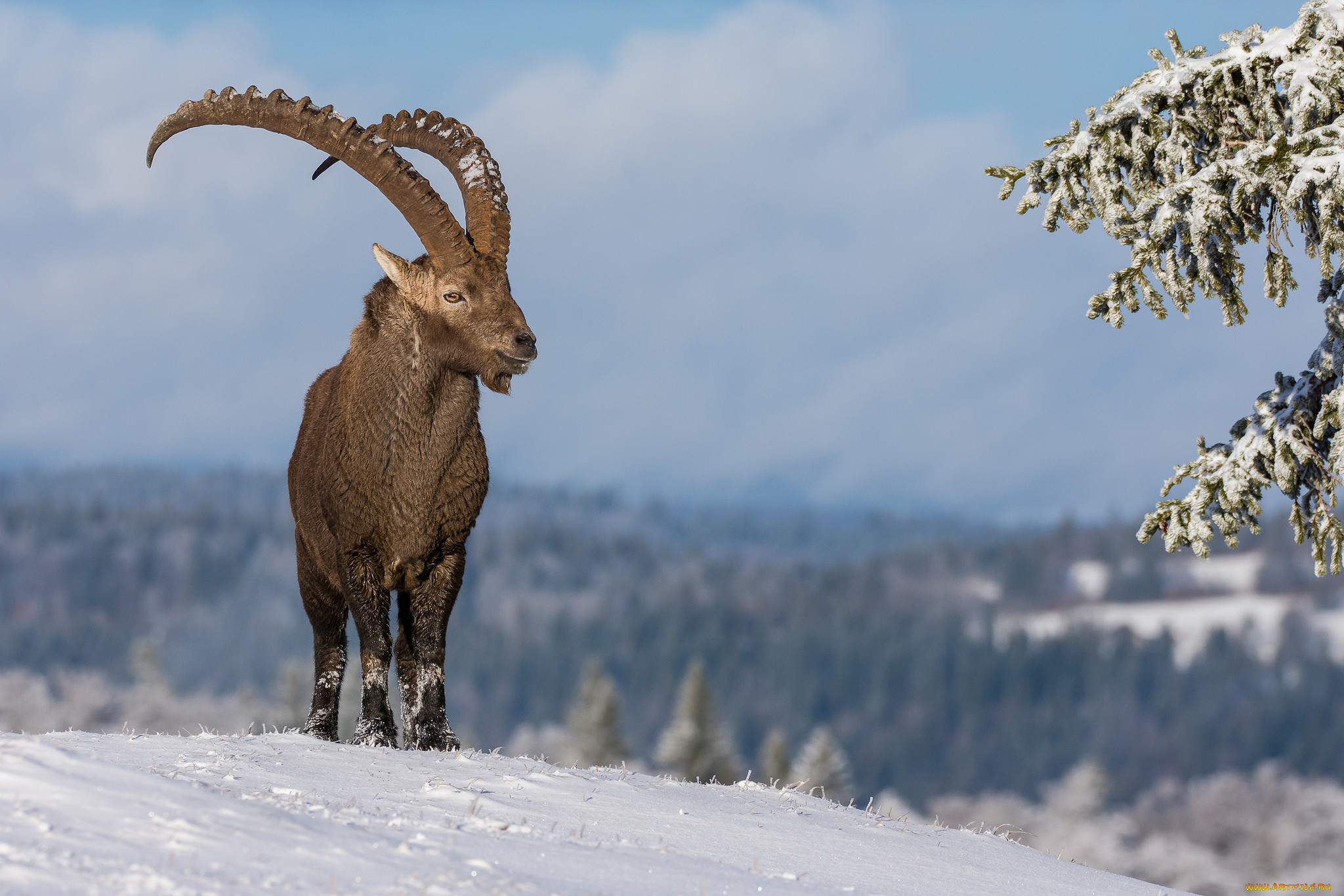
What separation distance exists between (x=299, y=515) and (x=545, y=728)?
18739 cm

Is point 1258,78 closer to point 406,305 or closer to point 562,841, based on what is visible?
point 406,305

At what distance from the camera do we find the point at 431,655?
1080cm

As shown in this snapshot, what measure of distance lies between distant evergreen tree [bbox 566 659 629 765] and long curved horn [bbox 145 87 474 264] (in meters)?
64.0

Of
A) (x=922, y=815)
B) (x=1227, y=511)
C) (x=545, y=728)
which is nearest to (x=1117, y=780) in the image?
(x=922, y=815)

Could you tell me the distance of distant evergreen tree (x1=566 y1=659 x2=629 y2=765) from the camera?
7656cm

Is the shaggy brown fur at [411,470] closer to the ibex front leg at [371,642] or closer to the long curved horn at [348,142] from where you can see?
the ibex front leg at [371,642]

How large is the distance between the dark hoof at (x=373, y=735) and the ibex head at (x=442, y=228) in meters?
2.62

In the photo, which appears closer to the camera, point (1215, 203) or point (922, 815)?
point (1215, 203)

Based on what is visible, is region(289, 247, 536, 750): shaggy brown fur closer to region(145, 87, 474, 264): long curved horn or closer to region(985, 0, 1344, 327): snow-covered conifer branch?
region(145, 87, 474, 264): long curved horn

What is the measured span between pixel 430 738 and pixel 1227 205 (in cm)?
704

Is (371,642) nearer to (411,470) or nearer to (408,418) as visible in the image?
(411,470)

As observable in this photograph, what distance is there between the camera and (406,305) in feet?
37.0

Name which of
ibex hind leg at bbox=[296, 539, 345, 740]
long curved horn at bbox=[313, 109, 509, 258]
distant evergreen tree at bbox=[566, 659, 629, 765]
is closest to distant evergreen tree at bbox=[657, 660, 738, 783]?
distant evergreen tree at bbox=[566, 659, 629, 765]

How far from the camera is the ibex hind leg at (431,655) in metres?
10.8
